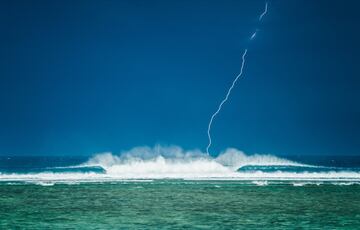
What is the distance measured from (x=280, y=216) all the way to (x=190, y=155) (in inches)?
1622

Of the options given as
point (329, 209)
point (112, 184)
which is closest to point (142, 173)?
point (112, 184)

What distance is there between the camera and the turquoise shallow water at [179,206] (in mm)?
24891

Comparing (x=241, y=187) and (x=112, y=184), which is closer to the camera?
(x=241, y=187)

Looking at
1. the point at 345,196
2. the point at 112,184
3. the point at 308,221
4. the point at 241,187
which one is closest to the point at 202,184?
the point at 241,187

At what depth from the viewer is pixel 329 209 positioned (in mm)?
30172

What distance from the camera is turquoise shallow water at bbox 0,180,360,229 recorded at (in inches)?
980

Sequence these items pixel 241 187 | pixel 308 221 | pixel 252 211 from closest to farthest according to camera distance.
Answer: pixel 308 221 → pixel 252 211 → pixel 241 187

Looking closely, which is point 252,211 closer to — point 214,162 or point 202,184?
point 202,184

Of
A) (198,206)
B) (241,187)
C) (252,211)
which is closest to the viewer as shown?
(252,211)

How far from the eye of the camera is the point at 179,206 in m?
31.0

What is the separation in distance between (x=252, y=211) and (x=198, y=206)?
3.65m

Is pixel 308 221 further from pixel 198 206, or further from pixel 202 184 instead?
pixel 202 184

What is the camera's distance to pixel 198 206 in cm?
3097

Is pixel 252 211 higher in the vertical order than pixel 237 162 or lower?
lower
